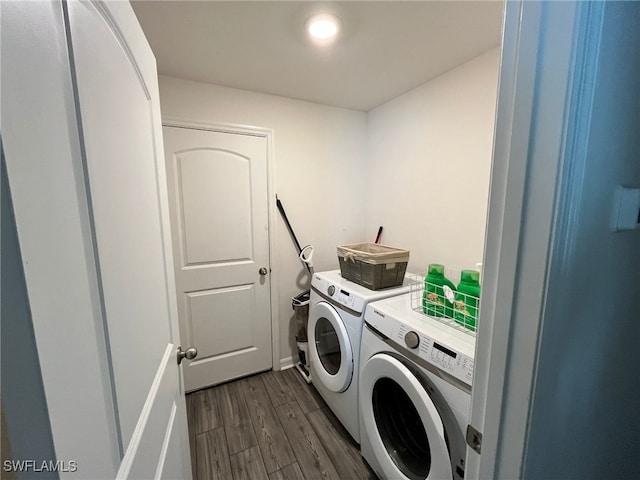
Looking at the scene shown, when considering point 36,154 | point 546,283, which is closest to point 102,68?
point 36,154

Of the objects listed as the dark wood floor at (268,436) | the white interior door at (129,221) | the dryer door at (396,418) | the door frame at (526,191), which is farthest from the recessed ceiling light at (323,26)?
the dark wood floor at (268,436)

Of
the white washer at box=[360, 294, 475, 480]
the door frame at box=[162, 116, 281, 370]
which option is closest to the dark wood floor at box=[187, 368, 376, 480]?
the white washer at box=[360, 294, 475, 480]

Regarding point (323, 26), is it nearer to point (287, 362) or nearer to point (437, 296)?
point (437, 296)

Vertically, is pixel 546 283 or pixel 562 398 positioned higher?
pixel 546 283

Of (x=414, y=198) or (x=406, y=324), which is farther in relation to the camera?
(x=414, y=198)

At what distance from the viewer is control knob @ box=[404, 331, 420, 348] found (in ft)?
3.49

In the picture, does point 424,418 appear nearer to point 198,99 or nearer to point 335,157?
point 335,157

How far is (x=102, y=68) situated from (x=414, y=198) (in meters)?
1.93

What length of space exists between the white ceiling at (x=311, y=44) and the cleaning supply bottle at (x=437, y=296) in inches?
46.9

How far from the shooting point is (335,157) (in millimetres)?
2373

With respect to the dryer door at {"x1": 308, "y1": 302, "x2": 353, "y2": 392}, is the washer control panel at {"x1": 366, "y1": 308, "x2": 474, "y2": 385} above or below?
above

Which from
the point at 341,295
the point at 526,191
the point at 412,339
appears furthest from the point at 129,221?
the point at 341,295

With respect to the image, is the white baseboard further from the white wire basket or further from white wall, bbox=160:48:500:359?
the white wire basket

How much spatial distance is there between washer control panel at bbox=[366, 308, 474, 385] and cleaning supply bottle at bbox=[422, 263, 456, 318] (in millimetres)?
209
